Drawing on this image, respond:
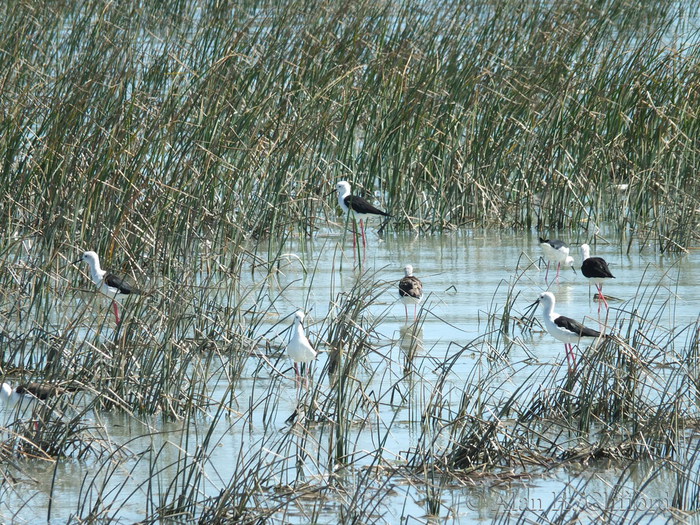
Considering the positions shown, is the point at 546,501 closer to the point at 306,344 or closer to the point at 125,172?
the point at 306,344

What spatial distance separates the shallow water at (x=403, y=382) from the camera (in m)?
4.96

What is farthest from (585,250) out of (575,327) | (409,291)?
(575,327)

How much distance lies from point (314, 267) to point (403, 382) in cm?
286

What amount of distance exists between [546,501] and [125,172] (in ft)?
14.3

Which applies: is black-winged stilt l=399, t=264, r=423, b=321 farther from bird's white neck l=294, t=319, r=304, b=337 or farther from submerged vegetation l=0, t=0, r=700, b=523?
bird's white neck l=294, t=319, r=304, b=337

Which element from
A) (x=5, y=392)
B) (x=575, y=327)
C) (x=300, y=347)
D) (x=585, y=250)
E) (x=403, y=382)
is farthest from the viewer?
(x=585, y=250)

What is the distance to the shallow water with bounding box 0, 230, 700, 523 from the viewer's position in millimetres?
4957

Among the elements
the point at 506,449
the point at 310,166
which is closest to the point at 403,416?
the point at 506,449

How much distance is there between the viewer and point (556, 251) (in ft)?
30.1

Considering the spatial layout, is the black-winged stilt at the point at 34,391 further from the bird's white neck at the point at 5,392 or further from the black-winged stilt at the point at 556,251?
the black-winged stilt at the point at 556,251

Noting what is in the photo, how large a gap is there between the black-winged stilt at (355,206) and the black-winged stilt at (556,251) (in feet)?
4.53

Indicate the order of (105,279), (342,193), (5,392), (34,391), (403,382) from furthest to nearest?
1. (342,193)
2. (105,279)
3. (403,382)
4. (5,392)
5. (34,391)

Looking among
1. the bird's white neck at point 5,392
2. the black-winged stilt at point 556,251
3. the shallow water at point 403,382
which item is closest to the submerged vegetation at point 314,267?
the shallow water at point 403,382

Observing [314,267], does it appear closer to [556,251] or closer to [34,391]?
[556,251]
